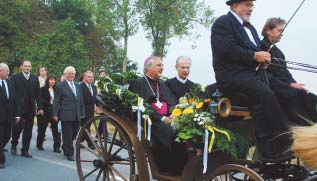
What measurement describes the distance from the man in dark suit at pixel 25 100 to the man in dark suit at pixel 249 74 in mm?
6382

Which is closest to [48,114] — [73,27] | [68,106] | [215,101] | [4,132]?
[68,106]

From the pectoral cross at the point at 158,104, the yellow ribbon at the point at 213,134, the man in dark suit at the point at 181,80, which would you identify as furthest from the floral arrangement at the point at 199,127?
the man in dark suit at the point at 181,80

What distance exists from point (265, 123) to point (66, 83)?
22.6ft

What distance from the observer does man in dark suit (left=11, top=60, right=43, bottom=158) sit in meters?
10.8

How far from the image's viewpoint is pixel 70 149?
10500mm

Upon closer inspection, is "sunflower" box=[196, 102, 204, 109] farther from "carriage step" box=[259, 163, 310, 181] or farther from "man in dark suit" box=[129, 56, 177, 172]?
"carriage step" box=[259, 163, 310, 181]

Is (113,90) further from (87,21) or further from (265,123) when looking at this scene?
(87,21)

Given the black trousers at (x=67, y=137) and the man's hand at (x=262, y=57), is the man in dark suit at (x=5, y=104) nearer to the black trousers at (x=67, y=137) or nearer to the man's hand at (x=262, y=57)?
the black trousers at (x=67, y=137)

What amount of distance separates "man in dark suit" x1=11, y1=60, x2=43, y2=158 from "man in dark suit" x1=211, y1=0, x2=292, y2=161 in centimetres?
638

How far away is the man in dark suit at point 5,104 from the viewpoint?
955 centimetres

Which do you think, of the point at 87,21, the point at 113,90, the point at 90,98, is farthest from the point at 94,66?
the point at 113,90

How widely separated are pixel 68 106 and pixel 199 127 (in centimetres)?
593

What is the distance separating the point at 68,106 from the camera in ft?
35.7

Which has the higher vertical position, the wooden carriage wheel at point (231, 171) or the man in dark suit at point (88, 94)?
the man in dark suit at point (88, 94)
